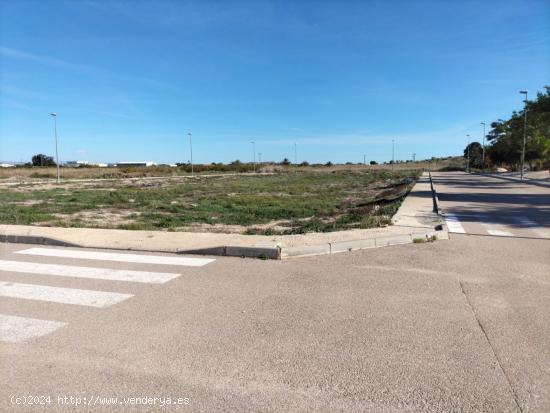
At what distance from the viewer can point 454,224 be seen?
1200cm

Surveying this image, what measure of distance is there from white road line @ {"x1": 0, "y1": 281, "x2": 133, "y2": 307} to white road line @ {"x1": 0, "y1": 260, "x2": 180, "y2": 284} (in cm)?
66

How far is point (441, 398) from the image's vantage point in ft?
10.9

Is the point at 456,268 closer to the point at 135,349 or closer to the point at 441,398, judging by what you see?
the point at 441,398

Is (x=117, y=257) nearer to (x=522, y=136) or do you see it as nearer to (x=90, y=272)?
(x=90, y=272)

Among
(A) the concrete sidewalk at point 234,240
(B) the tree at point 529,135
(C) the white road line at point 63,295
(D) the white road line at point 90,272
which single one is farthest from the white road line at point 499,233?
(B) the tree at point 529,135

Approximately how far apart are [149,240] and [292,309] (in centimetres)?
527

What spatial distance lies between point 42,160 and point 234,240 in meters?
120

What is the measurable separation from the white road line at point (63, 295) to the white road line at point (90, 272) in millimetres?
664

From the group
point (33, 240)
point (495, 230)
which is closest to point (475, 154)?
point (495, 230)

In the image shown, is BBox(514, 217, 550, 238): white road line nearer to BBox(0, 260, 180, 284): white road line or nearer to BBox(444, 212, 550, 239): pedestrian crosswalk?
BBox(444, 212, 550, 239): pedestrian crosswalk

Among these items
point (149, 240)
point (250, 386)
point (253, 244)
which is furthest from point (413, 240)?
point (250, 386)

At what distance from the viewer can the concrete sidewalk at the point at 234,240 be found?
325 inches

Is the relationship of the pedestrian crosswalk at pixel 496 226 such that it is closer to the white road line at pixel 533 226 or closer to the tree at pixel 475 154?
the white road line at pixel 533 226

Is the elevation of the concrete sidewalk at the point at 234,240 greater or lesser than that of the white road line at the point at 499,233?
greater
